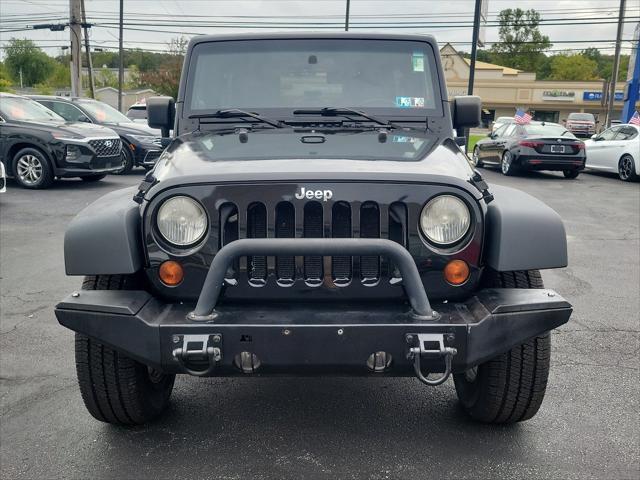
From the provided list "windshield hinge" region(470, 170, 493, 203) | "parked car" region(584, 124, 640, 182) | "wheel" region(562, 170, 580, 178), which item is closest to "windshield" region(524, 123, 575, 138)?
"wheel" region(562, 170, 580, 178)

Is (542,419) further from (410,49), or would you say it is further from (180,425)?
(410,49)

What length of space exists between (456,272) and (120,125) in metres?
12.3

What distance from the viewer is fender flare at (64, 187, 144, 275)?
2514mm

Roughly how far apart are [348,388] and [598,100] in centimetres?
7198

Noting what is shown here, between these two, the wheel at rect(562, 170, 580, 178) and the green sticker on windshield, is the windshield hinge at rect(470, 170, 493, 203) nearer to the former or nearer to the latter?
the green sticker on windshield

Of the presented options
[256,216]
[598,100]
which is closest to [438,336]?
[256,216]

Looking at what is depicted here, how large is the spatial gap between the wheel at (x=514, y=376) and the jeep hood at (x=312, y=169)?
1.66 ft

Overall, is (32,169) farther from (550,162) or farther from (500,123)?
(500,123)

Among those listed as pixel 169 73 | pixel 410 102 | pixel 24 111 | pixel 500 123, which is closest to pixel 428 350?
pixel 410 102

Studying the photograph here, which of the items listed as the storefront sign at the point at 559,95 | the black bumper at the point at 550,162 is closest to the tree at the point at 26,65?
the storefront sign at the point at 559,95

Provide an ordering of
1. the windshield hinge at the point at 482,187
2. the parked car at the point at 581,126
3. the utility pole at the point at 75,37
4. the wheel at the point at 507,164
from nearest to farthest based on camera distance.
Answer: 1. the windshield hinge at the point at 482,187
2. the wheel at the point at 507,164
3. the utility pole at the point at 75,37
4. the parked car at the point at 581,126

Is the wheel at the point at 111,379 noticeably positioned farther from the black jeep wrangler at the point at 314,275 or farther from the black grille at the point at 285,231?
the black grille at the point at 285,231

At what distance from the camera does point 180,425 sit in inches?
124

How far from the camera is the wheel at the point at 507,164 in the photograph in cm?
1514
